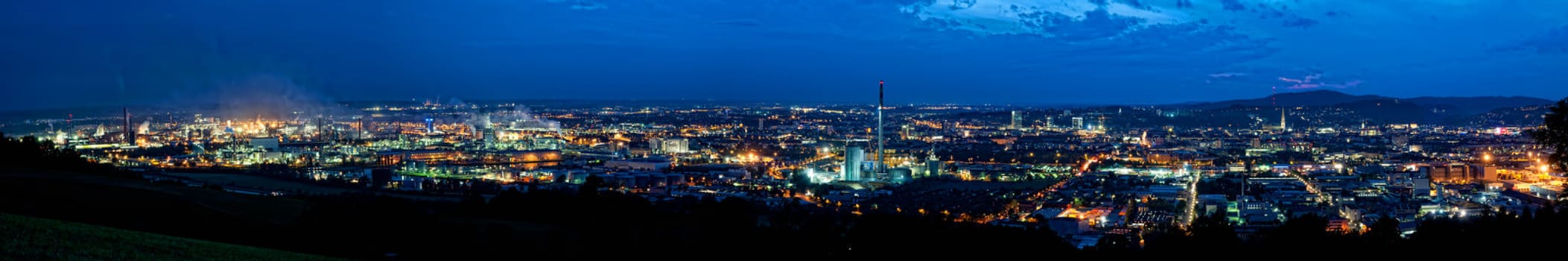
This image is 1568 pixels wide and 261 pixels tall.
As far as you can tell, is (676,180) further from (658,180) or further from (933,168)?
(933,168)

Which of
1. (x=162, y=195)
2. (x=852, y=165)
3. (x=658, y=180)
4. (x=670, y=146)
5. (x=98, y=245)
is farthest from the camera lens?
(x=670, y=146)

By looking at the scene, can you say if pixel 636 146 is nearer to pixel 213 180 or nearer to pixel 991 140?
pixel 991 140

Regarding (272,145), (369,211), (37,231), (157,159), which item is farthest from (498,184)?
(37,231)

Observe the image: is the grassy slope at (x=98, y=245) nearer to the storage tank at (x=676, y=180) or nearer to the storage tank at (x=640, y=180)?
the storage tank at (x=640, y=180)

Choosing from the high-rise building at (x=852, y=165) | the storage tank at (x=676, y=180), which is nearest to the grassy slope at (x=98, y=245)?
the storage tank at (x=676, y=180)

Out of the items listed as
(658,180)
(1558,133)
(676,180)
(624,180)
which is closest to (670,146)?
(676,180)
